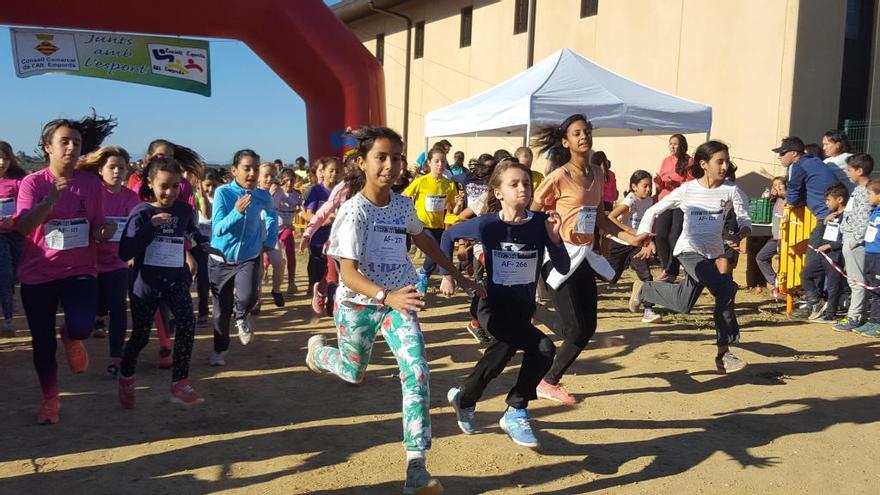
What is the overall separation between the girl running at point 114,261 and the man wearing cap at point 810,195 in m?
7.11

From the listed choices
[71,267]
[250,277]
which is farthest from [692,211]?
[71,267]

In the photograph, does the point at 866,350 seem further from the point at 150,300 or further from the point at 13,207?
the point at 13,207

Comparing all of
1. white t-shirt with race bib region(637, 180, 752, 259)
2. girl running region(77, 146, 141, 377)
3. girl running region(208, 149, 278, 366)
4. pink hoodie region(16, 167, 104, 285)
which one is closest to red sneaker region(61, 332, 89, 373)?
pink hoodie region(16, 167, 104, 285)

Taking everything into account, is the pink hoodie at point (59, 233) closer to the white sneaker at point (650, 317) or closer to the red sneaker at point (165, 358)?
the red sneaker at point (165, 358)

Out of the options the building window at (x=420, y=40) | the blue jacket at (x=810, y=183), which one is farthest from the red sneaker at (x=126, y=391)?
the building window at (x=420, y=40)

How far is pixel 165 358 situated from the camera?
18.9 ft

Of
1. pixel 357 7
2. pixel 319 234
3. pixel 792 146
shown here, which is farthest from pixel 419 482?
pixel 357 7

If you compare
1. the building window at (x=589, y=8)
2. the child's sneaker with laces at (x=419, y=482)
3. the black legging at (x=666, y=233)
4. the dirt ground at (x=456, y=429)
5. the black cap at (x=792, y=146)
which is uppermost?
the building window at (x=589, y=8)

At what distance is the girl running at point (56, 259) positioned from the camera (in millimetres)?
4316

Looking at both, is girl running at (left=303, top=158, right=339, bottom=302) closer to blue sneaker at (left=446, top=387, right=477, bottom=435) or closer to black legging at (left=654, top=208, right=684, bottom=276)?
black legging at (left=654, top=208, right=684, bottom=276)

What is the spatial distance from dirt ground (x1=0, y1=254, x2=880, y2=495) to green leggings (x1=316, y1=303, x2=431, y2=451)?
40 centimetres

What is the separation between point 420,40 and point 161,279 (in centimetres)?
2104

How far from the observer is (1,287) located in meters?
6.57

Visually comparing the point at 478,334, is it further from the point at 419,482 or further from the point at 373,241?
the point at 419,482
